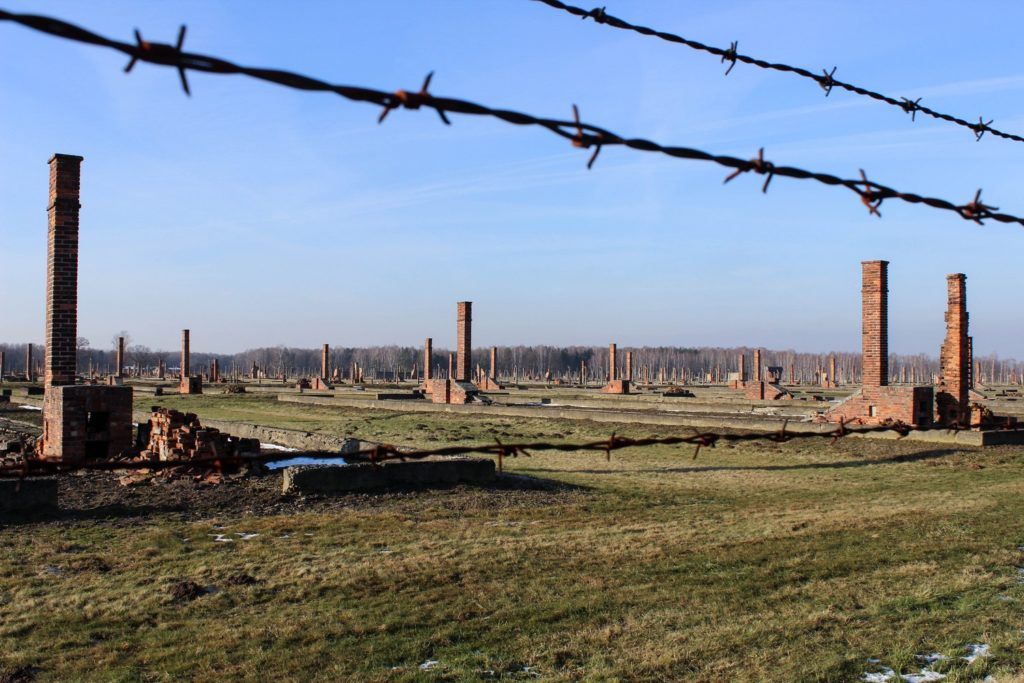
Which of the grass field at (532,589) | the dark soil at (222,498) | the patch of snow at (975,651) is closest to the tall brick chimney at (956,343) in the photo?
the grass field at (532,589)

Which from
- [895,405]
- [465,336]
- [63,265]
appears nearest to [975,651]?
[63,265]

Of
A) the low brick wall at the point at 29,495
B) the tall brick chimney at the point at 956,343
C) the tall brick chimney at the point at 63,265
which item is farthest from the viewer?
the tall brick chimney at the point at 956,343

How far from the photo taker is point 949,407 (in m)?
20.7

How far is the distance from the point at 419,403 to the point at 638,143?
28.5 m

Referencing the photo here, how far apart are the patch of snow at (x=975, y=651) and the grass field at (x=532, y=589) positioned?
1.7 inches

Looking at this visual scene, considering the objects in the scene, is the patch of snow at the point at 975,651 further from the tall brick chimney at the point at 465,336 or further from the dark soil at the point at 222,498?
the tall brick chimney at the point at 465,336

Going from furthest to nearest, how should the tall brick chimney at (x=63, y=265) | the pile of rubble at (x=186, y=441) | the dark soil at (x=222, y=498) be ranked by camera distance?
the tall brick chimney at (x=63, y=265), the pile of rubble at (x=186, y=441), the dark soil at (x=222, y=498)

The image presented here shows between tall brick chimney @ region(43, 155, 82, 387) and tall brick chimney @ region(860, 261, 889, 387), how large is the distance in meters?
16.7

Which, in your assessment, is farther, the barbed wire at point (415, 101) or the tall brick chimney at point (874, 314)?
the tall brick chimney at point (874, 314)

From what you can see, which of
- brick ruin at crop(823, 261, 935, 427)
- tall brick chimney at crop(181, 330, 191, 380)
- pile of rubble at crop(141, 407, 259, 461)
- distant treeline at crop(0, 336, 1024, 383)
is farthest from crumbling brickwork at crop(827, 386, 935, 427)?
distant treeline at crop(0, 336, 1024, 383)

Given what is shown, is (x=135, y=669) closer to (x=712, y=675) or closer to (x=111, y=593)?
(x=111, y=593)

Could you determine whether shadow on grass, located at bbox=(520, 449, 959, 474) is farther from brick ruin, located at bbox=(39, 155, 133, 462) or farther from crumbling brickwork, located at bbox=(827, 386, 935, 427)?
brick ruin, located at bbox=(39, 155, 133, 462)

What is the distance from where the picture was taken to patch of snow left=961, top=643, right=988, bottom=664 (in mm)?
5293

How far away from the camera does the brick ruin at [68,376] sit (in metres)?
12.4
